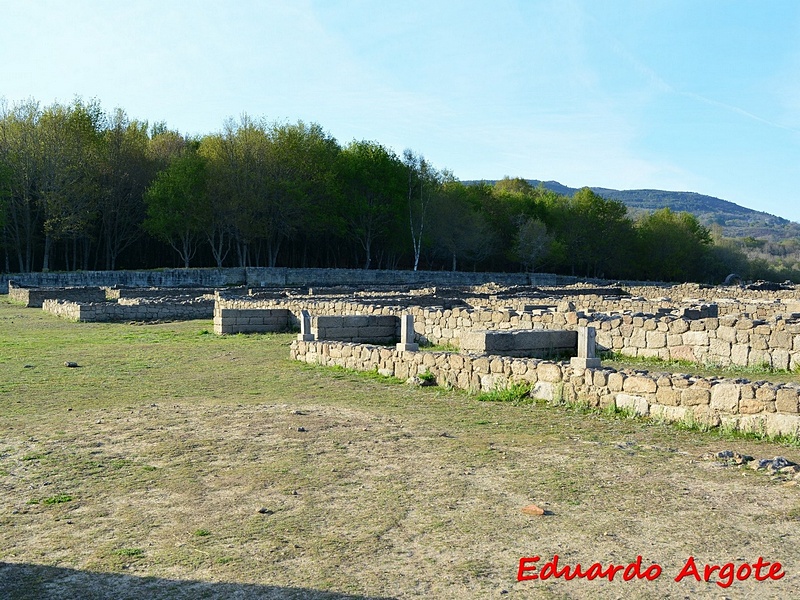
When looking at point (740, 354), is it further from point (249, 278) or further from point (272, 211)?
point (272, 211)

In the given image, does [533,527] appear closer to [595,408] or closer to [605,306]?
[595,408]

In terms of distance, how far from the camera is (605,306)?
23859 mm

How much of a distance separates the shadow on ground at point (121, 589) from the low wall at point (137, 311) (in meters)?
24.0

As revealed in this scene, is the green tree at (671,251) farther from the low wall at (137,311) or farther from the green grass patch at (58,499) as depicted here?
the green grass patch at (58,499)

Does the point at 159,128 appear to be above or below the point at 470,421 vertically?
above

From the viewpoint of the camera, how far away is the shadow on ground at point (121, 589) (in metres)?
4.77

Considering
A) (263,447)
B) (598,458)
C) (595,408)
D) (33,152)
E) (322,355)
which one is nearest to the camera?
(598,458)

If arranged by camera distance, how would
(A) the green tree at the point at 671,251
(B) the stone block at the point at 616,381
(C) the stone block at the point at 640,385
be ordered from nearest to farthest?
(C) the stone block at the point at 640,385 → (B) the stone block at the point at 616,381 → (A) the green tree at the point at 671,251

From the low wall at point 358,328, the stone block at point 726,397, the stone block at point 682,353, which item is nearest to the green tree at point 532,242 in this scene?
the low wall at point 358,328

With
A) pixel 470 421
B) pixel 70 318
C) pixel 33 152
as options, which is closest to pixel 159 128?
pixel 33 152

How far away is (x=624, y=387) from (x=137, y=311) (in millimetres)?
21707

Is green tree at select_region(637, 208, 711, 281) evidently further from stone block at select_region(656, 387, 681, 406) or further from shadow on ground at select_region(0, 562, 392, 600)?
shadow on ground at select_region(0, 562, 392, 600)

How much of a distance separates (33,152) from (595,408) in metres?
55.5

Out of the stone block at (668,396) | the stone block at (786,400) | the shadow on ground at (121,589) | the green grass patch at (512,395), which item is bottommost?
the shadow on ground at (121,589)
